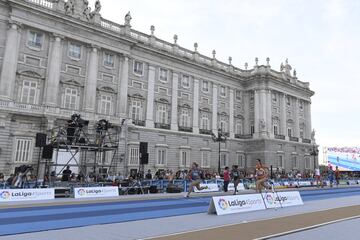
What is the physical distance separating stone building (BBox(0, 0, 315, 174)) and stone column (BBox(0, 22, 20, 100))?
0.08 meters

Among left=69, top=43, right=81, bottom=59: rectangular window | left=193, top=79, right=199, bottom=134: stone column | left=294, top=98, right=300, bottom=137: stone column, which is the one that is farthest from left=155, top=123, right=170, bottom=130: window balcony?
left=294, top=98, right=300, bottom=137: stone column

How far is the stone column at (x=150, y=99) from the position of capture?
37438 millimetres

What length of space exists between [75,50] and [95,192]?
64.3 ft

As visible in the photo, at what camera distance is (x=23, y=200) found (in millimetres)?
15125

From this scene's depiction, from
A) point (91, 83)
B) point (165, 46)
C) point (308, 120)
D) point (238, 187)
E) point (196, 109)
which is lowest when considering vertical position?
point (238, 187)

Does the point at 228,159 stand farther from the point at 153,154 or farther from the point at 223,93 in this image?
the point at 153,154

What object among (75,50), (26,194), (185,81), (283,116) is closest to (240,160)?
(283,116)

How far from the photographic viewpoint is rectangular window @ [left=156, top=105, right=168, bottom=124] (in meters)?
38.8

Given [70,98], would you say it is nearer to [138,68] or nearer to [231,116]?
[138,68]

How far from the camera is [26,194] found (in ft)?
50.8

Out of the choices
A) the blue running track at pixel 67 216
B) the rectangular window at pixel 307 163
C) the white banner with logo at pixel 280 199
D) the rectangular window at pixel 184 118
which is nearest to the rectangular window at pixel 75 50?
the rectangular window at pixel 184 118

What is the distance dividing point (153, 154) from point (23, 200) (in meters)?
22.2

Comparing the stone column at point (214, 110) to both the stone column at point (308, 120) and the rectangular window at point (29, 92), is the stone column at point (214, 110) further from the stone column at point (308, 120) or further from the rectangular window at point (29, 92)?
→ the rectangular window at point (29, 92)

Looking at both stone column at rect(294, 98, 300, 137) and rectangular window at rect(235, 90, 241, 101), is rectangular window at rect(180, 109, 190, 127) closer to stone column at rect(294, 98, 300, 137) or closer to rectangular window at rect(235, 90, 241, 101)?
rectangular window at rect(235, 90, 241, 101)
